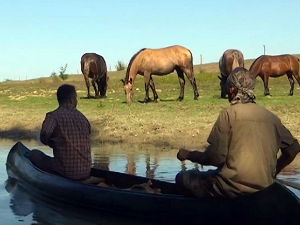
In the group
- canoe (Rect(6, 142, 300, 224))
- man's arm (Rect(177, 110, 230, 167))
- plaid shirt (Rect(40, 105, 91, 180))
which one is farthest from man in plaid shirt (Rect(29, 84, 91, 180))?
man's arm (Rect(177, 110, 230, 167))

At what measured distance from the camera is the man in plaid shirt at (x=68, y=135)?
8961 millimetres

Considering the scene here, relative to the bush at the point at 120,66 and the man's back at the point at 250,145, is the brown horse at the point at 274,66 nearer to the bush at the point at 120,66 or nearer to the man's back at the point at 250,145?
the man's back at the point at 250,145

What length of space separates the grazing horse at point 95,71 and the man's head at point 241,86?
74.5ft

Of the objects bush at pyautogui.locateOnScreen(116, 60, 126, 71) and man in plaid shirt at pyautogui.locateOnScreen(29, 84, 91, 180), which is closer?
man in plaid shirt at pyautogui.locateOnScreen(29, 84, 91, 180)

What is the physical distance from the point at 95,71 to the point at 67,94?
20.7 meters

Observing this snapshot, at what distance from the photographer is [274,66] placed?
2684 centimetres

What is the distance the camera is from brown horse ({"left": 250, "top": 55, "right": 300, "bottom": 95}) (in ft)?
87.6

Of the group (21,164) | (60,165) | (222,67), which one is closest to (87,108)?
(222,67)

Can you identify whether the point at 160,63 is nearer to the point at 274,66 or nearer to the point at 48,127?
the point at 274,66

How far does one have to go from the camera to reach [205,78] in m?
44.0

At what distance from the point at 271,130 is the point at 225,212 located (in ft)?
3.29

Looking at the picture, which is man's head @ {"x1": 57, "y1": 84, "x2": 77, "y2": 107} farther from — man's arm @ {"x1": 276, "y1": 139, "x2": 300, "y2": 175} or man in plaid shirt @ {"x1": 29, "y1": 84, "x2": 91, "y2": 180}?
man's arm @ {"x1": 276, "y1": 139, "x2": 300, "y2": 175}

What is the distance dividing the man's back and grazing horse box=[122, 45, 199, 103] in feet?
60.2

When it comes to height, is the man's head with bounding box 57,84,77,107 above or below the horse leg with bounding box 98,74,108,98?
above
